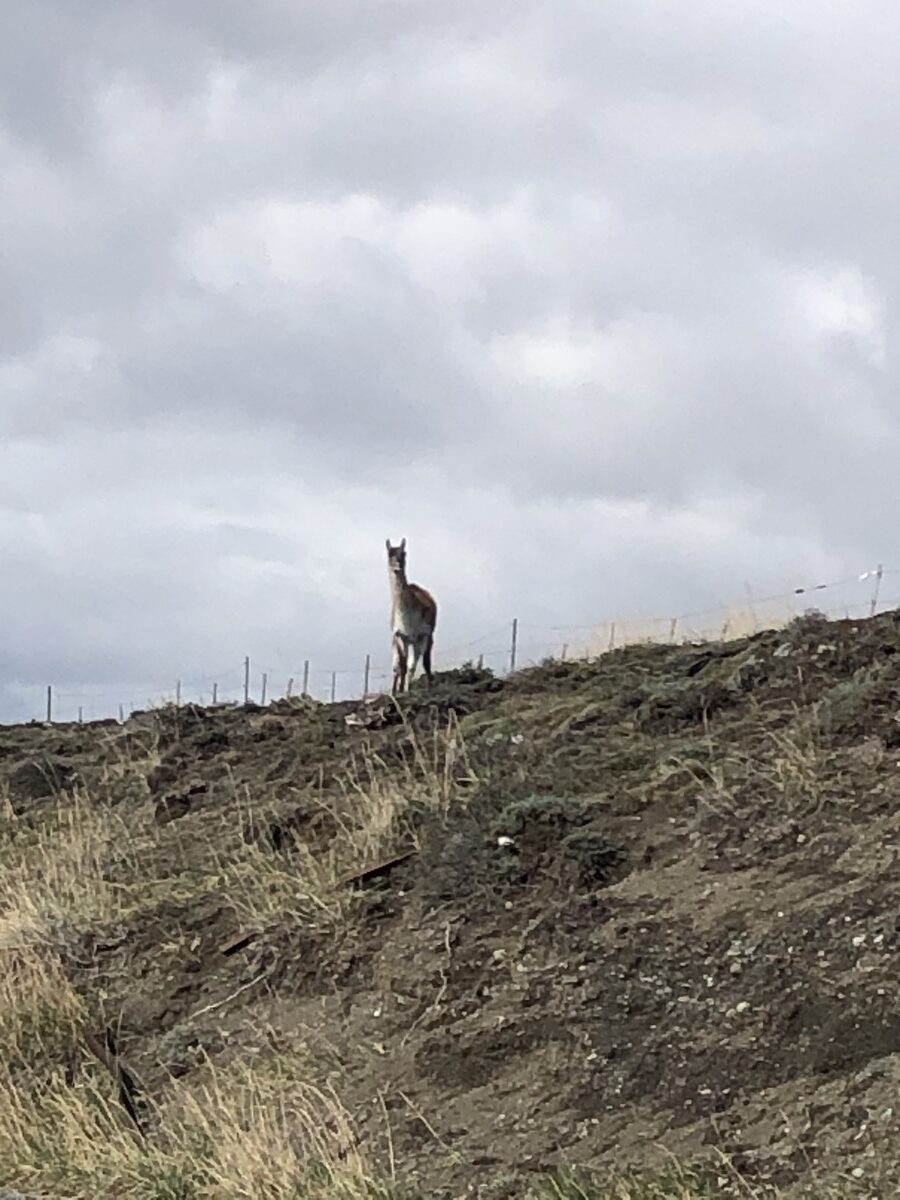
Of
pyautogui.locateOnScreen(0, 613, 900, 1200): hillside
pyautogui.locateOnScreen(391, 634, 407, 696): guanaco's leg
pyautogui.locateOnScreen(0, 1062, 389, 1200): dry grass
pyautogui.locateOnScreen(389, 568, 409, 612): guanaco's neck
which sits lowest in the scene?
pyautogui.locateOnScreen(0, 1062, 389, 1200): dry grass

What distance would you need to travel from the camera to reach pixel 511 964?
950 cm

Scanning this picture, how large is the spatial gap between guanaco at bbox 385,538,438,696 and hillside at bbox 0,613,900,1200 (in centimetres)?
710

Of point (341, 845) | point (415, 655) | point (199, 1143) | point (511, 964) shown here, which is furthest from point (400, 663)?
point (199, 1143)

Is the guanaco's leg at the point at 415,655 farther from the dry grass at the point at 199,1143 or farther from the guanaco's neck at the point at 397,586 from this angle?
the dry grass at the point at 199,1143

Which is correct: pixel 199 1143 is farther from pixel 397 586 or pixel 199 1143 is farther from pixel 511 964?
pixel 397 586

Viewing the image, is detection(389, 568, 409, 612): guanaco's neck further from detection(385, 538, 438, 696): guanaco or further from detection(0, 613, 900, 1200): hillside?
detection(0, 613, 900, 1200): hillside

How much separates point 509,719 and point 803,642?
2892 mm

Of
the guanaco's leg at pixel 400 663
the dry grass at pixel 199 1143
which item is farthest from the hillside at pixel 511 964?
the guanaco's leg at pixel 400 663

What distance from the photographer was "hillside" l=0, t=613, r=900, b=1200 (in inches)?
306

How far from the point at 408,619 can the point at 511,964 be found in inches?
519

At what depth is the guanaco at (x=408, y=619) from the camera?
22.1m

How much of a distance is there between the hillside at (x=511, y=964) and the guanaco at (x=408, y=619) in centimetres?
710

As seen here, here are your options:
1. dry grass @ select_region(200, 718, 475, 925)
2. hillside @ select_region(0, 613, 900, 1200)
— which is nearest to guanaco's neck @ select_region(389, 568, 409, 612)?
hillside @ select_region(0, 613, 900, 1200)

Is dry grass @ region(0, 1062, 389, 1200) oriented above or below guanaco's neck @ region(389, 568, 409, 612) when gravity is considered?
below
